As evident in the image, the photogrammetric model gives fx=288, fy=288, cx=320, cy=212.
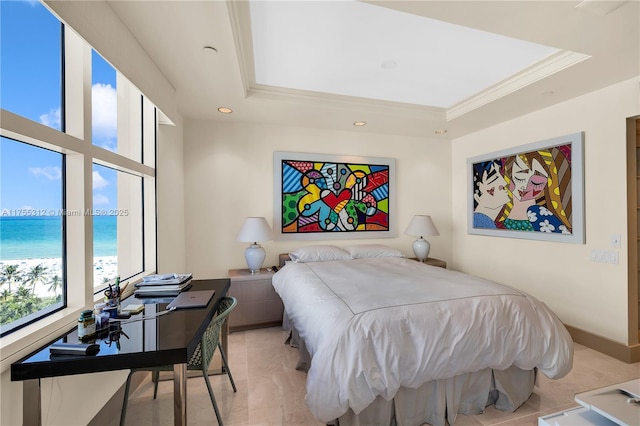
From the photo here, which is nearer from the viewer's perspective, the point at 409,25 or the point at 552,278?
the point at 409,25

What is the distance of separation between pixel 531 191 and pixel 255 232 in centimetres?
316

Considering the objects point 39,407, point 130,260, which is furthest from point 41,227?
point 130,260

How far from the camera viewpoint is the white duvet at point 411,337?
1509mm

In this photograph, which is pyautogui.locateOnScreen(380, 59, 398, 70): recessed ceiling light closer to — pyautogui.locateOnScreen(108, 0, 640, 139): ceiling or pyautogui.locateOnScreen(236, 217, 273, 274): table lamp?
pyautogui.locateOnScreen(108, 0, 640, 139): ceiling

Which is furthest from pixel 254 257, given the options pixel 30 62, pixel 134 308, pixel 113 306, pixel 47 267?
pixel 30 62

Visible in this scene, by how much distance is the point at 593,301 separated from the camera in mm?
2752

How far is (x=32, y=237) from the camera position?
1322mm

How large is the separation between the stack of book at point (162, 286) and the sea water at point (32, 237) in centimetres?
41

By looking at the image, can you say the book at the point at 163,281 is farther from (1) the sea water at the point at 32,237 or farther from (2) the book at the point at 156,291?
(1) the sea water at the point at 32,237

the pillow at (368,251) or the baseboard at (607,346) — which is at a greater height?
the pillow at (368,251)

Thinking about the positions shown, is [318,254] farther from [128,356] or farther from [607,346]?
[607,346]

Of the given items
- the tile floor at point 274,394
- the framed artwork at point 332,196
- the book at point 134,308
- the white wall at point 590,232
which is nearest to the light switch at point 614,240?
the white wall at point 590,232

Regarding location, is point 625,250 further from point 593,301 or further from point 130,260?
point 130,260

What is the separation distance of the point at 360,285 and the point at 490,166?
2730 millimetres
